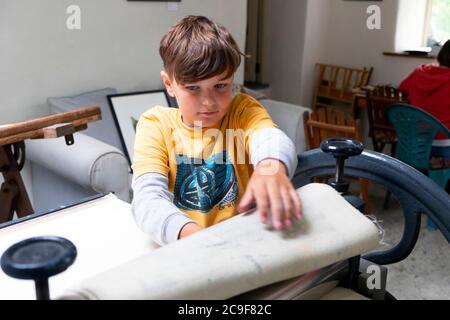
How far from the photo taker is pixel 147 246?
2.50 feet

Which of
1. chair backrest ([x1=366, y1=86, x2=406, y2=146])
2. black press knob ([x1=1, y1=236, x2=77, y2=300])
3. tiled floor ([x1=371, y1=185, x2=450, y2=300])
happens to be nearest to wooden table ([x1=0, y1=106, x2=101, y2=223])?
black press knob ([x1=1, y1=236, x2=77, y2=300])

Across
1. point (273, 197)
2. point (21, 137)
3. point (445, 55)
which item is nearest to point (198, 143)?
point (273, 197)

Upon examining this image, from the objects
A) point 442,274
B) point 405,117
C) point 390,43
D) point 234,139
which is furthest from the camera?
point 390,43

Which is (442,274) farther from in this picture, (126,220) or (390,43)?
(390,43)

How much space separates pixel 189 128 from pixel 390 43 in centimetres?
376

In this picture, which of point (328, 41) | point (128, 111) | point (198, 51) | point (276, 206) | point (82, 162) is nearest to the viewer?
point (276, 206)

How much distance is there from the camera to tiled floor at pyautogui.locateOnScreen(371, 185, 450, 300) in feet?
7.25

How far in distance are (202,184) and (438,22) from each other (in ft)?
13.2

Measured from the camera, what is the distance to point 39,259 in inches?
13.0

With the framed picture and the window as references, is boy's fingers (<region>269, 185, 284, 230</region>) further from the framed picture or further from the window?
the window

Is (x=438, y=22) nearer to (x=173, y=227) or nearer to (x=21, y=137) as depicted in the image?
(x=21, y=137)

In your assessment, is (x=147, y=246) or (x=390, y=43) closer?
(x=147, y=246)
